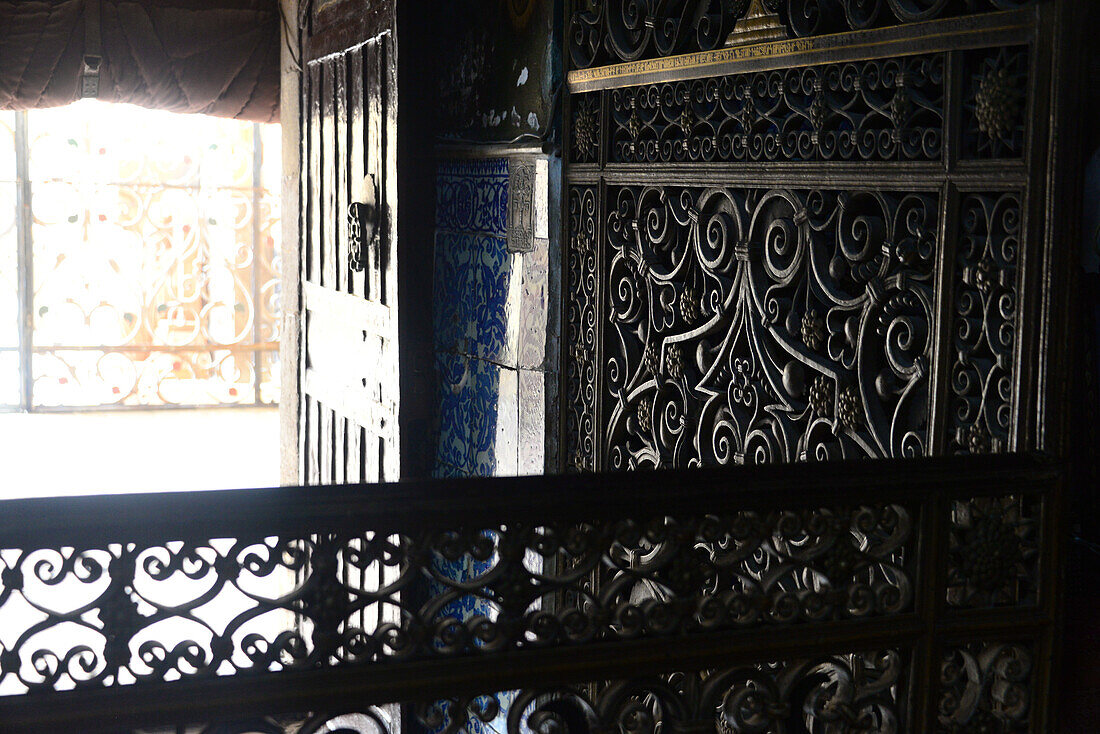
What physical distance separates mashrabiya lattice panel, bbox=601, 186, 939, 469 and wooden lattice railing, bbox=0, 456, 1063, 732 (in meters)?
0.29

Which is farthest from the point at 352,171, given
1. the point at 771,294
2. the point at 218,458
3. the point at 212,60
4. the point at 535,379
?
the point at 218,458

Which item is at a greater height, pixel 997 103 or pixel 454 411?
pixel 997 103

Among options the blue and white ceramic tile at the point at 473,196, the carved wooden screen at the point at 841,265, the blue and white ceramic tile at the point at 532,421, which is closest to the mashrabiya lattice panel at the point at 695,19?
the carved wooden screen at the point at 841,265

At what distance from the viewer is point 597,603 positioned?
1.32 meters

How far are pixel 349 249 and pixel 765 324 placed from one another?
1.63 meters

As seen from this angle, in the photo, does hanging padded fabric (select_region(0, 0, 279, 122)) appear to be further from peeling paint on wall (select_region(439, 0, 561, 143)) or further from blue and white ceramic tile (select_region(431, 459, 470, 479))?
blue and white ceramic tile (select_region(431, 459, 470, 479))

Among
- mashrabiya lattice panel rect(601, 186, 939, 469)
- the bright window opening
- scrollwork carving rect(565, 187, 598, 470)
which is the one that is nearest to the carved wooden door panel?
scrollwork carving rect(565, 187, 598, 470)

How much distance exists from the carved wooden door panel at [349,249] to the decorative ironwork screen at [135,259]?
130 inches

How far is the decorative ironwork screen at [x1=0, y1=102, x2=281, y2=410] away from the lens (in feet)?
22.1

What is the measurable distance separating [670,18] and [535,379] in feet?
3.15

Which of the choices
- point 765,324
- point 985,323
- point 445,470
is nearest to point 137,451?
point 445,470

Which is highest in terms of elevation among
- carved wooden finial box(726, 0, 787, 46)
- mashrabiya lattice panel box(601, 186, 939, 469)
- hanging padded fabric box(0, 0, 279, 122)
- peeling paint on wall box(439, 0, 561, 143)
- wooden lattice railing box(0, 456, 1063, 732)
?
hanging padded fabric box(0, 0, 279, 122)

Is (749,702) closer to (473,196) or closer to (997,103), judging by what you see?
(997,103)

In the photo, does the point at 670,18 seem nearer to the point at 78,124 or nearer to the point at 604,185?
the point at 604,185
